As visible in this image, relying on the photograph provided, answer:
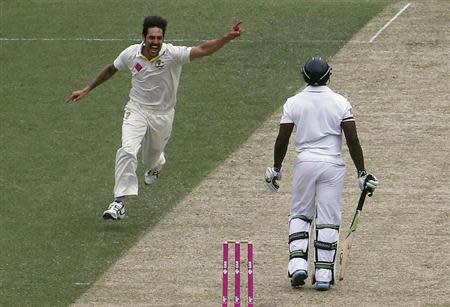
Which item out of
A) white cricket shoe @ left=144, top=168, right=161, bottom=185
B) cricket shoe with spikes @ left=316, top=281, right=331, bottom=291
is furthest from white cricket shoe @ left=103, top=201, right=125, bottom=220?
cricket shoe with spikes @ left=316, top=281, right=331, bottom=291

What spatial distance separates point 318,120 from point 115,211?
3.46 meters

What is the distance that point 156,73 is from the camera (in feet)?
58.3

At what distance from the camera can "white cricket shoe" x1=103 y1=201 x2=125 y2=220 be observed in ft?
57.5

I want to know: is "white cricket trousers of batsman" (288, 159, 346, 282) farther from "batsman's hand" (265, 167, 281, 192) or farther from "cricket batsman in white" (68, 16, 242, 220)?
"cricket batsman in white" (68, 16, 242, 220)

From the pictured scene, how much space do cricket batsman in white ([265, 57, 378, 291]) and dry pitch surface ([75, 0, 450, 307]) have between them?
0.37 metres

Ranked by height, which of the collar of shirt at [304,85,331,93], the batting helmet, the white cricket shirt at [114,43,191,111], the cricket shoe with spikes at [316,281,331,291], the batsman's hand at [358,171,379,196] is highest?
the white cricket shirt at [114,43,191,111]

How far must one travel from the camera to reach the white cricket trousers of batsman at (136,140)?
17594 mm

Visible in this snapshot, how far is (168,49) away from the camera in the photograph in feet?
58.1

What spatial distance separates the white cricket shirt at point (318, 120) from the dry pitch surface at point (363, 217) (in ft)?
4.61

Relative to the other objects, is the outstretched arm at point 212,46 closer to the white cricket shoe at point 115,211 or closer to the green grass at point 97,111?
the white cricket shoe at point 115,211

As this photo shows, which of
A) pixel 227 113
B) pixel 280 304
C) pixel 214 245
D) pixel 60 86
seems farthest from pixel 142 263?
pixel 60 86

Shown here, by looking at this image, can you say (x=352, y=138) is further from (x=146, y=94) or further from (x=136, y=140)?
(x=146, y=94)

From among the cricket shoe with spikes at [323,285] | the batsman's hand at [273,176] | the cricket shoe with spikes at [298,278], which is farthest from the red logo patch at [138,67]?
the cricket shoe with spikes at [323,285]

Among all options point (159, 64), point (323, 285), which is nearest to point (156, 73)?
point (159, 64)
